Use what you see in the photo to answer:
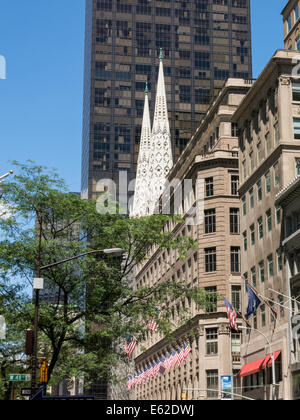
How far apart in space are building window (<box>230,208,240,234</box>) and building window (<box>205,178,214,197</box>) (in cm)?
326

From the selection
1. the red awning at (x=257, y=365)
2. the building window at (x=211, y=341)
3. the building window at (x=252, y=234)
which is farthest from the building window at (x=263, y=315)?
the building window at (x=211, y=341)

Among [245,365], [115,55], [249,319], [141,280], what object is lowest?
[245,365]

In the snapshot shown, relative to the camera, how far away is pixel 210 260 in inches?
3123

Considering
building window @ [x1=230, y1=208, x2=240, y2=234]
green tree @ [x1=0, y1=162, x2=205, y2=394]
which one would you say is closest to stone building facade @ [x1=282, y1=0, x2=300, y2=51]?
building window @ [x1=230, y1=208, x2=240, y2=234]

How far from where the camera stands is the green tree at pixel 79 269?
33312 mm

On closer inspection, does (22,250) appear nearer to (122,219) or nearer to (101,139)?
(122,219)

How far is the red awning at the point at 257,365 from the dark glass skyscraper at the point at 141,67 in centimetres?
12422

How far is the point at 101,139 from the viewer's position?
187 m

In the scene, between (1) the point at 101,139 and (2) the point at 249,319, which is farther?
(1) the point at 101,139

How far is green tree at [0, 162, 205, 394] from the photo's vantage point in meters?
33.3

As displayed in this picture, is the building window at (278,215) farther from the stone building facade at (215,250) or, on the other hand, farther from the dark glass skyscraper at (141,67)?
the dark glass skyscraper at (141,67)

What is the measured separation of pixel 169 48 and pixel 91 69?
80.0 feet

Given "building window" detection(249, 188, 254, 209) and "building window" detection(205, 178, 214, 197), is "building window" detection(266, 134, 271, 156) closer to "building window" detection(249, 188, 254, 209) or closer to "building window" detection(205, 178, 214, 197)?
"building window" detection(249, 188, 254, 209)
